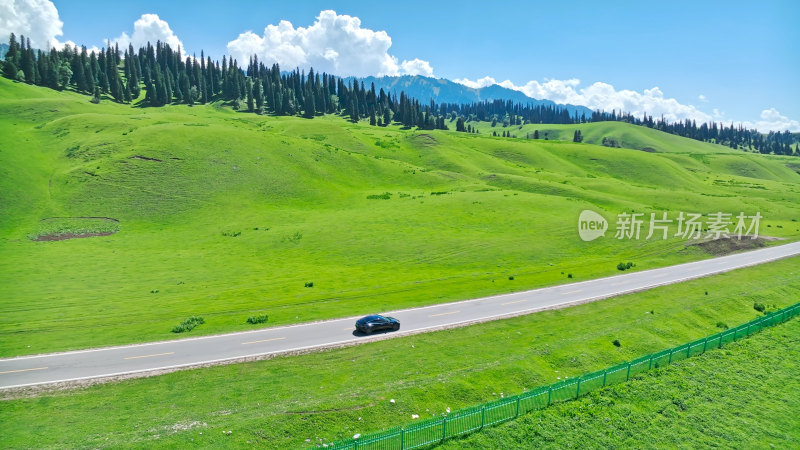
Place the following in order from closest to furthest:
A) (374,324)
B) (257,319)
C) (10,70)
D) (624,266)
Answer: (374,324), (257,319), (624,266), (10,70)

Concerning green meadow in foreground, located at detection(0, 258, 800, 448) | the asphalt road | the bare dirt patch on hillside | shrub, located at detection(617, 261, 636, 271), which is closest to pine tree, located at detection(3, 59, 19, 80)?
the asphalt road

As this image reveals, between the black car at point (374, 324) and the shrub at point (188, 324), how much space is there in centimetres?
1305

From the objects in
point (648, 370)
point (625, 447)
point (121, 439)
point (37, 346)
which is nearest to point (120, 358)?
point (37, 346)

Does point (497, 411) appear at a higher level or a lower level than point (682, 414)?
higher

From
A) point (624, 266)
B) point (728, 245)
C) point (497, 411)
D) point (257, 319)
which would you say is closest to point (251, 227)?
point (257, 319)

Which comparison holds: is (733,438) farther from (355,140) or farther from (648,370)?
(355,140)

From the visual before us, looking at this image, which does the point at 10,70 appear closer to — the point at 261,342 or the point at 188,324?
the point at 188,324

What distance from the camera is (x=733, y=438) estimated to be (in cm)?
2528

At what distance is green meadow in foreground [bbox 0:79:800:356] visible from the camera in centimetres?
4053

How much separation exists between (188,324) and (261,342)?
23.5 feet

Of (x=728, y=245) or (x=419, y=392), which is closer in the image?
(x=419, y=392)

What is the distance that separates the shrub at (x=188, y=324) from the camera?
111 ft

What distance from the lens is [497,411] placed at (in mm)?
24062

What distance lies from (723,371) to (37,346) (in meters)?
49.1
